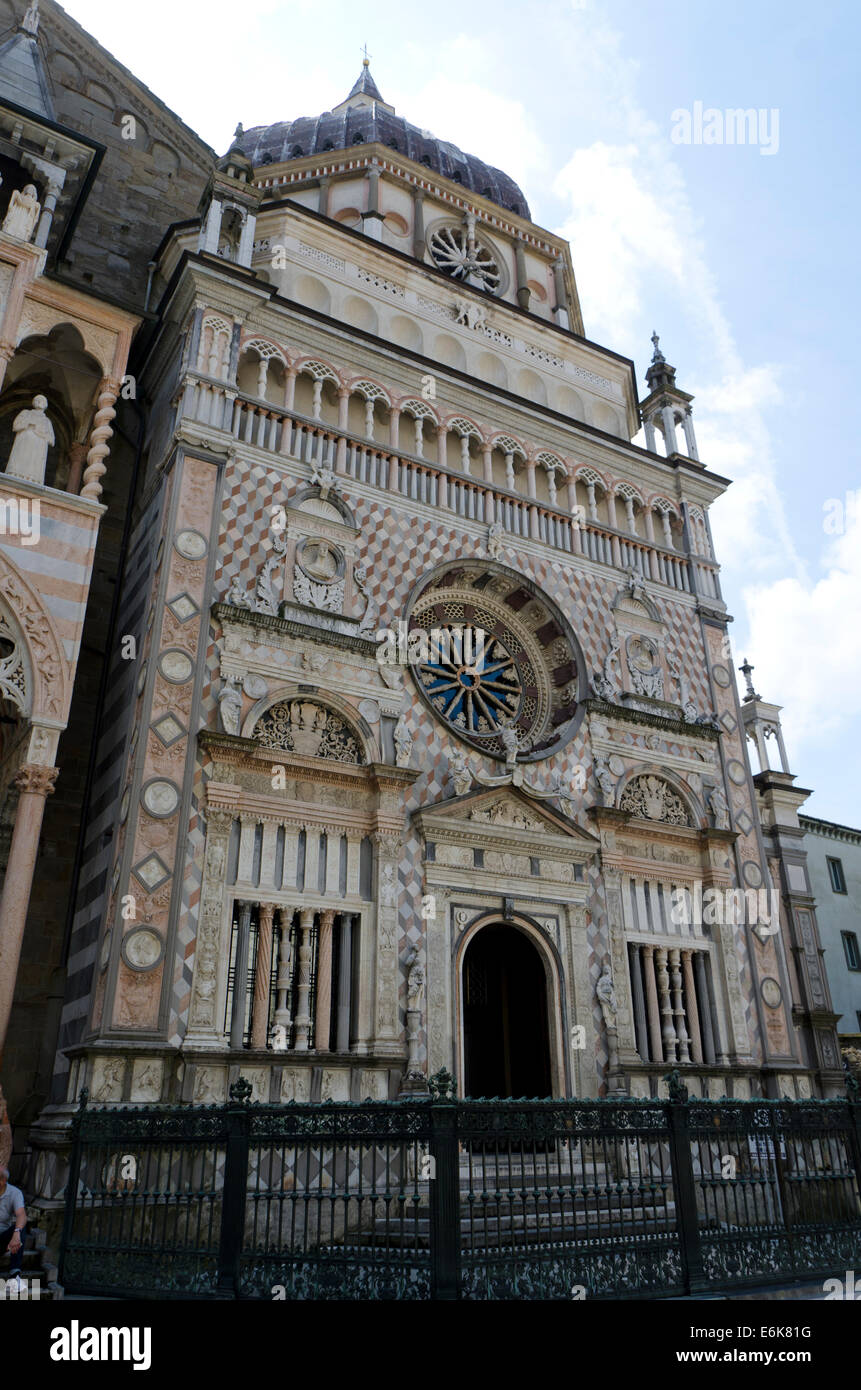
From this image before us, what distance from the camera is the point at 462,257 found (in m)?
22.4

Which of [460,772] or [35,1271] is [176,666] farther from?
[35,1271]

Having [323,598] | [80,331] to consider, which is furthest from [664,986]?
[80,331]

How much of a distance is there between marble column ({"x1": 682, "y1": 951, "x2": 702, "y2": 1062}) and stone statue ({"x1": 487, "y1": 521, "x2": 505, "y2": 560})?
7.52 metres

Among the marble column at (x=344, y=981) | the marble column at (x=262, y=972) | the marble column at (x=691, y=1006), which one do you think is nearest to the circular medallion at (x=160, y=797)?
the marble column at (x=262, y=972)

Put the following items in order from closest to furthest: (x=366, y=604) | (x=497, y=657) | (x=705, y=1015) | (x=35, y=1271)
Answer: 1. (x=35, y=1271)
2. (x=366, y=604)
3. (x=705, y=1015)
4. (x=497, y=657)

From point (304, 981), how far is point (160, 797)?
9.87 feet

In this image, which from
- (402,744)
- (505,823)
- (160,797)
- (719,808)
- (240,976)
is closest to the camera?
(240,976)

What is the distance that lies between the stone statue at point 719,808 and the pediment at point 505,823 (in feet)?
9.70

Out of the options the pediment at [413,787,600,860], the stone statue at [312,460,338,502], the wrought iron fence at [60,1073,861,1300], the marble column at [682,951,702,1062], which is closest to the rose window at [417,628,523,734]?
the pediment at [413,787,600,860]

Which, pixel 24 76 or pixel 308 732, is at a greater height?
pixel 24 76

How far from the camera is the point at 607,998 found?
1462cm

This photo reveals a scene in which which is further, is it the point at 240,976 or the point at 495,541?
the point at 495,541

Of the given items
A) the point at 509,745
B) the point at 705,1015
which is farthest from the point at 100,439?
the point at 705,1015
